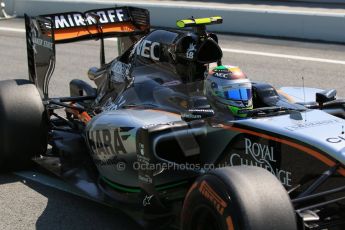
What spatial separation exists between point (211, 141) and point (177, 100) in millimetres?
765

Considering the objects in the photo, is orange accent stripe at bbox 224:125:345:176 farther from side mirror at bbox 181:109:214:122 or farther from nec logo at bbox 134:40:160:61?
nec logo at bbox 134:40:160:61

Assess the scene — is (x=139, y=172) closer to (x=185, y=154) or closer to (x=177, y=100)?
(x=185, y=154)

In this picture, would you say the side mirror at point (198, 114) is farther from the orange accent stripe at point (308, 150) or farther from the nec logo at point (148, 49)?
the nec logo at point (148, 49)

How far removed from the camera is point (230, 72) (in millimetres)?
4586

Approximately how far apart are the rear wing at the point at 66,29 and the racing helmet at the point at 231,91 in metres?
2.37

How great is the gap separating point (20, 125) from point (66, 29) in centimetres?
131

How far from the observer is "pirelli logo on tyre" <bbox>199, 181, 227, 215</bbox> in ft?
11.5

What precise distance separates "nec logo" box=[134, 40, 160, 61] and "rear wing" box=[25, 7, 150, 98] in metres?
0.92

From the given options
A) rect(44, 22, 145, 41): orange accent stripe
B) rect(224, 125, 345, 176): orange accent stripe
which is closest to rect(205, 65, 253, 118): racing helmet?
rect(224, 125, 345, 176): orange accent stripe

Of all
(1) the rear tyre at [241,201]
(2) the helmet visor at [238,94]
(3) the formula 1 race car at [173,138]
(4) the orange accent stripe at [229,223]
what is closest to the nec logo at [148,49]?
(3) the formula 1 race car at [173,138]

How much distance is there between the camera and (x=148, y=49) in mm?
5957

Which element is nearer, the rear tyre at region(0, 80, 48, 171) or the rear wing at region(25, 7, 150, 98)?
the rear tyre at region(0, 80, 48, 171)

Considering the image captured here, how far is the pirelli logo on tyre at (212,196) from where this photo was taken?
350cm

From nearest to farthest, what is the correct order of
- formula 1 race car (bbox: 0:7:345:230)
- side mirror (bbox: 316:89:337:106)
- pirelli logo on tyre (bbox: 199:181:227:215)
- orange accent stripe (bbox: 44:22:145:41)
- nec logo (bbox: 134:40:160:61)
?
pirelli logo on tyre (bbox: 199:181:227:215)
formula 1 race car (bbox: 0:7:345:230)
side mirror (bbox: 316:89:337:106)
nec logo (bbox: 134:40:160:61)
orange accent stripe (bbox: 44:22:145:41)
